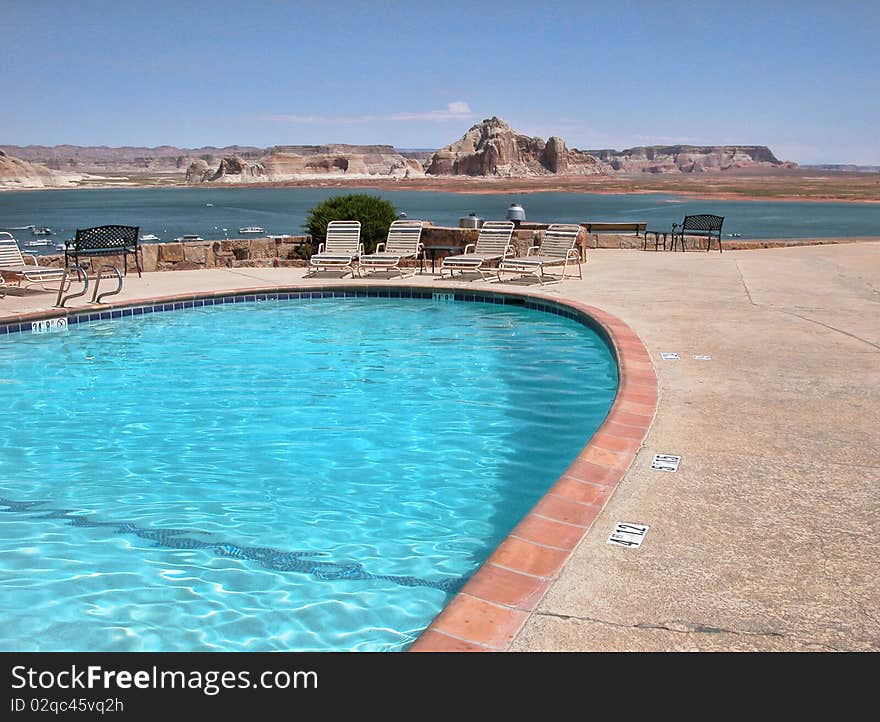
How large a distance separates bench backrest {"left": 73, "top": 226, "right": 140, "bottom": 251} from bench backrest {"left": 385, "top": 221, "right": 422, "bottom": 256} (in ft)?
12.2

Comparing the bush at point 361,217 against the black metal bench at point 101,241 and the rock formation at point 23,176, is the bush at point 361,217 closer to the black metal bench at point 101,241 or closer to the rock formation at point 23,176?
the black metal bench at point 101,241

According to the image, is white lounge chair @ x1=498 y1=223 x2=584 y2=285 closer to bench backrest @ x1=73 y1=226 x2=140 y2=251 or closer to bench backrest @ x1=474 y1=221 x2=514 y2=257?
bench backrest @ x1=474 y1=221 x2=514 y2=257

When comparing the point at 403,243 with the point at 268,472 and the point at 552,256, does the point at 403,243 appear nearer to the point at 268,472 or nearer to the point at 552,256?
the point at 552,256

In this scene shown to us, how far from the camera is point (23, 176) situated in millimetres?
176250

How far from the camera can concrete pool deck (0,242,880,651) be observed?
7.72ft

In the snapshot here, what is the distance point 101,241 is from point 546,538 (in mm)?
9054

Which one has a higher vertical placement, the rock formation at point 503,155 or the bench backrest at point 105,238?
the rock formation at point 503,155

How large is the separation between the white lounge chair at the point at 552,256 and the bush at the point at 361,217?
2.91 meters

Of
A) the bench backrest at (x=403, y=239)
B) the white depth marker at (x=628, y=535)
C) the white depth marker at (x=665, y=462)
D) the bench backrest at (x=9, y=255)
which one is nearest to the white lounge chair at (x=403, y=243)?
the bench backrest at (x=403, y=239)

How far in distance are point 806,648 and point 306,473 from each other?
3.20m

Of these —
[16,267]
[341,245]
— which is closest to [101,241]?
→ [16,267]

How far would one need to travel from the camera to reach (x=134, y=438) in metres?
5.44

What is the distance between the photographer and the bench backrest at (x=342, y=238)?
12.2m
